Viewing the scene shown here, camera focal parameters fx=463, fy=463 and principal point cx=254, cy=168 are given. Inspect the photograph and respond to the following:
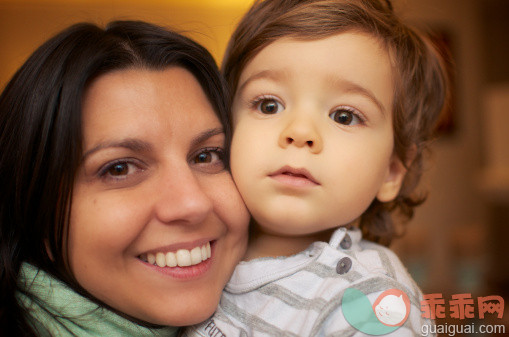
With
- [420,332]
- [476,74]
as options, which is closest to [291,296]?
[420,332]

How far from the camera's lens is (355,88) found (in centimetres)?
104

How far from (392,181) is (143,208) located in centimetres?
66

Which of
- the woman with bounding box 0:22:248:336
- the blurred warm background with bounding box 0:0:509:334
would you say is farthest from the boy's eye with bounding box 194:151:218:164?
the blurred warm background with bounding box 0:0:509:334

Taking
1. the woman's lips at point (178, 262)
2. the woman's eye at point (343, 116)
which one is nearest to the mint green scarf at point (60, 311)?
the woman's lips at point (178, 262)

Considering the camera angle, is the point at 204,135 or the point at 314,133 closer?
the point at 314,133

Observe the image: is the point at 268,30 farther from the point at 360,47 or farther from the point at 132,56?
the point at 132,56

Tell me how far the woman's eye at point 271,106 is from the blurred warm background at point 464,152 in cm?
338

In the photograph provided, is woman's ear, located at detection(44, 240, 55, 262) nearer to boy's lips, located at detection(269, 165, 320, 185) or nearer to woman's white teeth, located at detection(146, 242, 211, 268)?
woman's white teeth, located at detection(146, 242, 211, 268)

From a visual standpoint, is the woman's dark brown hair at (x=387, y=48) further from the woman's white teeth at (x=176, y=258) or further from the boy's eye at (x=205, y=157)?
the woman's white teeth at (x=176, y=258)

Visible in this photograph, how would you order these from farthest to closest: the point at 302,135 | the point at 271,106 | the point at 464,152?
the point at 464,152 < the point at 271,106 < the point at 302,135

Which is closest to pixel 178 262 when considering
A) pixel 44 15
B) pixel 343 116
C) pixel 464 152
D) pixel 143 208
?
pixel 143 208

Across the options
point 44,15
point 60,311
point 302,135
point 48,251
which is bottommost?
point 60,311

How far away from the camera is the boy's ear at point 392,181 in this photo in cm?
121

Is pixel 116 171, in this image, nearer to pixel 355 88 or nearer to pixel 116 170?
pixel 116 170
